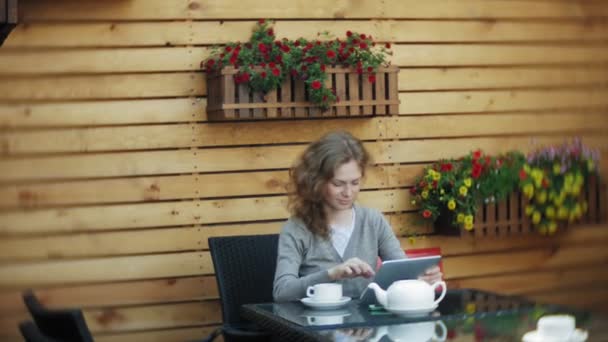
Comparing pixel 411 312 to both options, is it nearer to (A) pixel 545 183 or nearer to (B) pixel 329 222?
(B) pixel 329 222

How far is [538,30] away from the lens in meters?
5.90

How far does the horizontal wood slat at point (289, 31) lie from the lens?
4.98 m

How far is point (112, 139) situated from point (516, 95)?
88.7 inches

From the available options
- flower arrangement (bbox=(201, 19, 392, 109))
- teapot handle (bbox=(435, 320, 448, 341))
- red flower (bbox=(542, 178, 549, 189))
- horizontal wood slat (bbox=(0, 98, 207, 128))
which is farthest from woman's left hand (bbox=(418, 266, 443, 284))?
red flower (bbox=(542, 178, 549, 189))

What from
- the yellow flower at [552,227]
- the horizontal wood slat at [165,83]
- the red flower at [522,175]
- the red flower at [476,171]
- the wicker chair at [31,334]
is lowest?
the yellow flower at [552,227]

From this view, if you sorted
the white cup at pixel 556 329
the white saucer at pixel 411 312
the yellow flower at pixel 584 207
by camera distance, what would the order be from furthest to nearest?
the yellow flower at pixel 584 207 < the white saucer at pixel 411 312 < the white cup at pixel 556 329

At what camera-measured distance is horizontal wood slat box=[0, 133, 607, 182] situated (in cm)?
496

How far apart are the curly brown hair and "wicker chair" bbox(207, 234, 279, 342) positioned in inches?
21.7

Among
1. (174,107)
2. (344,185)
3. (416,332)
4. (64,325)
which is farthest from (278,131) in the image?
(64,325)

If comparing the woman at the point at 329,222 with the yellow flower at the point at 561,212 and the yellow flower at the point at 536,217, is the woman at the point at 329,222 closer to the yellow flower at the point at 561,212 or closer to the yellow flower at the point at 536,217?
the yellow flower at the point at 536,217

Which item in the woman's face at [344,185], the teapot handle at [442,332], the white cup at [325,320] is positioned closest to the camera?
the teapot handle at [442,332]

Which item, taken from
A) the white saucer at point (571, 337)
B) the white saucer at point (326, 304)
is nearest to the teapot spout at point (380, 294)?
the white saucer at point (326, 304)

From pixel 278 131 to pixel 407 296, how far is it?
78.0 inches

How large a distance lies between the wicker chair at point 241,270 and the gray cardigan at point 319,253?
22.2 inches
